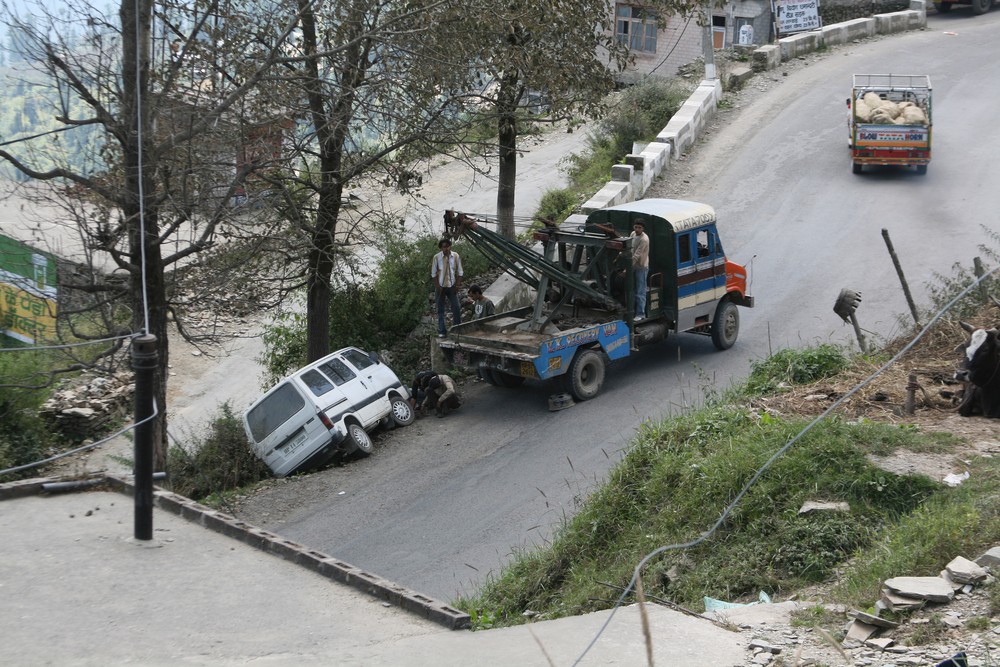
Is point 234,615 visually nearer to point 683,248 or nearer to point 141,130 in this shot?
point 141,130

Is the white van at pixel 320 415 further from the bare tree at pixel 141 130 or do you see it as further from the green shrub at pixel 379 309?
the green shrub at pixel 379 309

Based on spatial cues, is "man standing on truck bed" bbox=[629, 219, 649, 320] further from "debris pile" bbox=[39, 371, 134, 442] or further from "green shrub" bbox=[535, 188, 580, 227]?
"debris pile" bbox=[39, 371, 134, 442]

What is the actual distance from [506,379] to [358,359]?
2.34 m

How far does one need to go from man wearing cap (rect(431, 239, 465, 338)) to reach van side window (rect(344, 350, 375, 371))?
121 cm

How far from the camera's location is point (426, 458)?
1476 cm

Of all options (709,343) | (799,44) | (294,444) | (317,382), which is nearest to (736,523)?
(294,444)

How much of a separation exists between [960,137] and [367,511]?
63.0 feet

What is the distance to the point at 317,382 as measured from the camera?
15.7 meters

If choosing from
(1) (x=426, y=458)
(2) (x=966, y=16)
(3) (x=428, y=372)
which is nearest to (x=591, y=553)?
(1) (x=426, y=458)

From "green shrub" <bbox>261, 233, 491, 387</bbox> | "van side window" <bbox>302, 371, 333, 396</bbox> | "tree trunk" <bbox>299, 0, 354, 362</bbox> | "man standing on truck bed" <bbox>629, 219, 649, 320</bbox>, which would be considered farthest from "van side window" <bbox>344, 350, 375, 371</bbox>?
"man standing on truck bed" <bbox>629, 219, 649, 320</bbox>

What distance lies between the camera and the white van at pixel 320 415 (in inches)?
597

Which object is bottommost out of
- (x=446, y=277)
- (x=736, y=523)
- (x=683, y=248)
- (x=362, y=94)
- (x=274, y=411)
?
(x=274, y=411)

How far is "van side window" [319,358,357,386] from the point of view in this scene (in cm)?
1592

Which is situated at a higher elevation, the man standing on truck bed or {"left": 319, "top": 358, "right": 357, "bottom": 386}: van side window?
the man standing on truck bed
